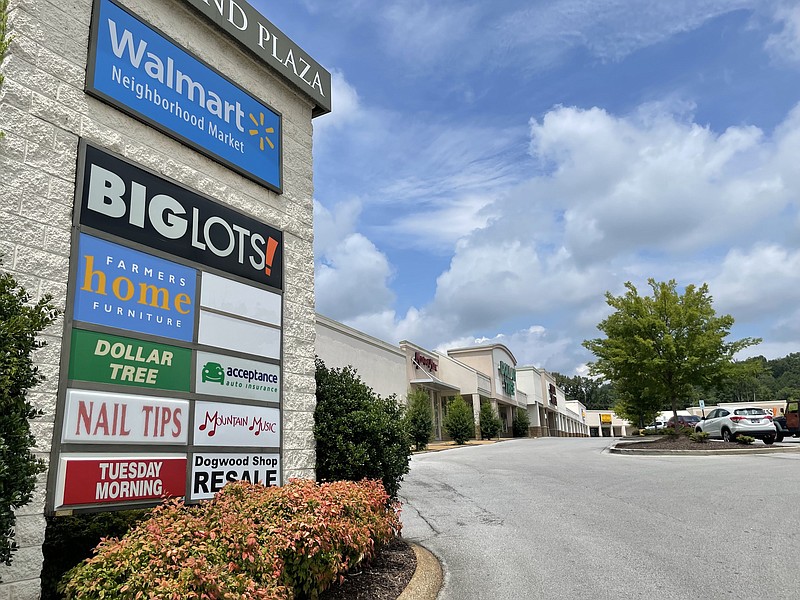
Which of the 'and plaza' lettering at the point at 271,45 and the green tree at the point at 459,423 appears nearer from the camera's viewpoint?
the 'and plaza' lettering at the point at 271,45

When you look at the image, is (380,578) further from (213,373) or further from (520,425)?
(520,425)

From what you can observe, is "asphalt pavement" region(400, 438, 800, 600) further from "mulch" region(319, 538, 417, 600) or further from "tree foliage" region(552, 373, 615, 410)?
"tree foliage" region(552, 373, 615, 410)

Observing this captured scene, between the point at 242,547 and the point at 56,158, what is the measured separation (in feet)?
11.6

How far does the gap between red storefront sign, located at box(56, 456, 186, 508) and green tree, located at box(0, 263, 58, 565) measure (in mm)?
1111

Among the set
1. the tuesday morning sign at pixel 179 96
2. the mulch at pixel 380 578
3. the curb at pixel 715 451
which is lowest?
the mulch at pixel 380 578

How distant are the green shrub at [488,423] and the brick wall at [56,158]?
1426 inches

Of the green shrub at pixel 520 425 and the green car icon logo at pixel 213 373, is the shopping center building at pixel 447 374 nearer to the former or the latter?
the green shrub at pixel 520 425

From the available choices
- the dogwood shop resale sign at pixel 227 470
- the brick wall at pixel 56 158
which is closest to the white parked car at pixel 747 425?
the brick wall at pixel 56 158

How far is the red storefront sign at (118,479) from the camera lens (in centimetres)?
504

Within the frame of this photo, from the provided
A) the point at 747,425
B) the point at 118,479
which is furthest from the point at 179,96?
the point at 747,425

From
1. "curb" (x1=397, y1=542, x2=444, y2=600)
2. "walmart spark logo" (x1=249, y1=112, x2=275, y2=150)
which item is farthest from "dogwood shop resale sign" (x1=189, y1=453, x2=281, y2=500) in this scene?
"walmart spark logo" (x1=249, y1=112, x2=275, y2=150)

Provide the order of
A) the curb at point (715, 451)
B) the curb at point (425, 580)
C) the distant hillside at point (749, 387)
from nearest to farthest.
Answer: the curb at point (425, 580), the curb at point (715, 451), the distant hillside at point (749, 387)

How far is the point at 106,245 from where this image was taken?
562 centimetres

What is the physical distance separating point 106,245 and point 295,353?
2.84 m
